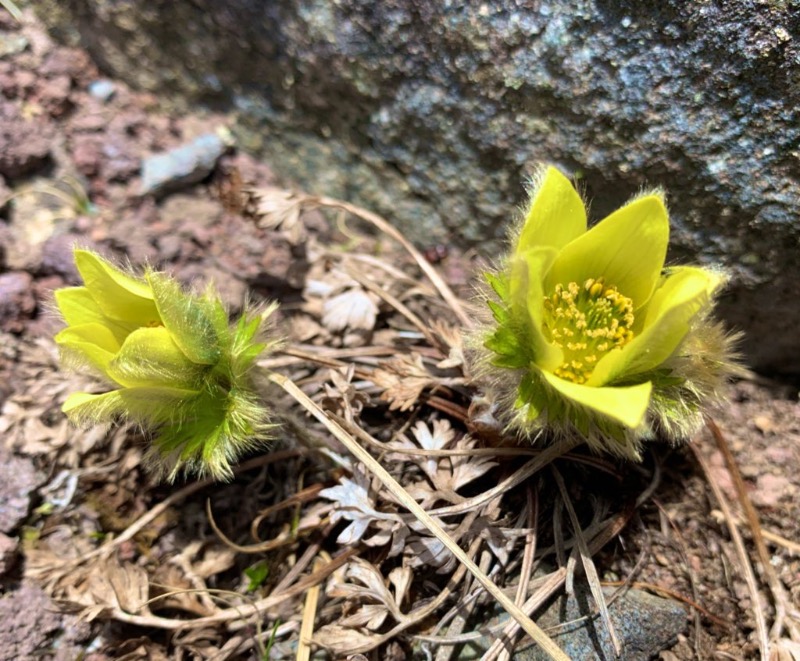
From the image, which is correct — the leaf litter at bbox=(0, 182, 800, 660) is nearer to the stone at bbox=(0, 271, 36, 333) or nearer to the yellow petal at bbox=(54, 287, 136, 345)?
the stone at bbox=(0, 271, 36, 333)

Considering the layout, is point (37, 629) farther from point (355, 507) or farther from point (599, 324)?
point (599, 324)

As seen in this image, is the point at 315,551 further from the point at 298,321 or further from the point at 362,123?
the point at 362,123

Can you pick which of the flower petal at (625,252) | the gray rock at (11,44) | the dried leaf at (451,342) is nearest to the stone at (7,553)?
the dried leaf at (451,342)

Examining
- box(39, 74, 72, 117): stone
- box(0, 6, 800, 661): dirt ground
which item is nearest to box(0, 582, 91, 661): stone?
box(0, 6, 800, 661): dirt ground

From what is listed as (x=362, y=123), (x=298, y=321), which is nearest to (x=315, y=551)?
(x=298, y=321)

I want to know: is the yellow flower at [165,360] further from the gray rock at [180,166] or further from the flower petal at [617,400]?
the gray rock at [180,166]
